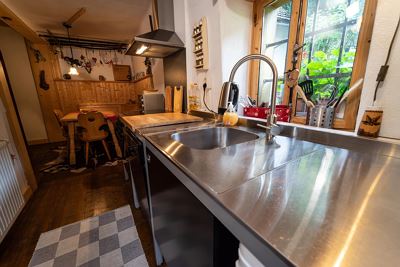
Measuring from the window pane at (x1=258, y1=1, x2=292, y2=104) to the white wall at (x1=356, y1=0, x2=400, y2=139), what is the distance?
1.84 ft

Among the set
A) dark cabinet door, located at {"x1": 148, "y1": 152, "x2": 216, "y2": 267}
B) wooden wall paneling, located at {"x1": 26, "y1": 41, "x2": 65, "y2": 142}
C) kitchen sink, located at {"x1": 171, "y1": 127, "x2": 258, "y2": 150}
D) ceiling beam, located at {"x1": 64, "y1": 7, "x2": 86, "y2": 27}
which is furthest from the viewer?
wooden wall paneling, located at {"x1": 26, "y1": 41, "x2": 65, "y2": 142}

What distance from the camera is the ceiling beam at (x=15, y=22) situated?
2319 millimetres

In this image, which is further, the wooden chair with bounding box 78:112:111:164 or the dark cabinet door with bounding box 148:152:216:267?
the wooden chair with bounding box 78:112:111:164

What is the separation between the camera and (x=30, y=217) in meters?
1.61

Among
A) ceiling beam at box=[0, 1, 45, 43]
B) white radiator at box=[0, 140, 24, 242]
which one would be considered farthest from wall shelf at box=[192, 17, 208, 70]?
ceiling beam at box=[0, 1, 45, 43]

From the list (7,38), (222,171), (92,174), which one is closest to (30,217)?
(92,174)

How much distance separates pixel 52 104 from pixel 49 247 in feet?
13.2

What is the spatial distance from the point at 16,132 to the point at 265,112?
2.59 meters

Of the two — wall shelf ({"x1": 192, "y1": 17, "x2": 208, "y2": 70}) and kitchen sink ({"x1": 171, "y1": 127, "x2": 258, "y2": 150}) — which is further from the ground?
wall shelf ({"x1": 192, "y1": 17, "x2": 208, "y2": 70})

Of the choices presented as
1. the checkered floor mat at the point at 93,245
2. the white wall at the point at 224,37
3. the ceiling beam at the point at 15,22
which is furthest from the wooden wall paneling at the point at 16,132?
the white wall at the point at 224,37

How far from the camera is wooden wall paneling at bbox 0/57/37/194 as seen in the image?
180 cm

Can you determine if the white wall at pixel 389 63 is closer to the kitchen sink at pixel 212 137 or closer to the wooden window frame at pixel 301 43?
the wooden window frame at pixel 301 43

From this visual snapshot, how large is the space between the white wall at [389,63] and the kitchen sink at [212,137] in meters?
0.60

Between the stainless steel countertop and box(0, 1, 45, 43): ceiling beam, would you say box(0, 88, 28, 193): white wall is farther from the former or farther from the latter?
the stainless steel countertop
